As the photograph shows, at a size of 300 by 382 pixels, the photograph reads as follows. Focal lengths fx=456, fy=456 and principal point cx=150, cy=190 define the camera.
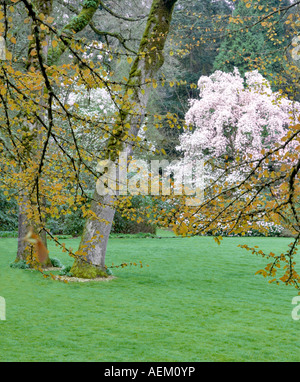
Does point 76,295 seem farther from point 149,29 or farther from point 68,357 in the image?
point 149,29

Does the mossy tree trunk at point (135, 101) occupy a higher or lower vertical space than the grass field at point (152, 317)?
higher

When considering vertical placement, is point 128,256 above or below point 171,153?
below

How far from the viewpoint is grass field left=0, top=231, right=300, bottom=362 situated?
166 inches

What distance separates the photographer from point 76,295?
6703mm

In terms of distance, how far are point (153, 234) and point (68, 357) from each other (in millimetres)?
12845

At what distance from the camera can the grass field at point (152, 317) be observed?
423 cm

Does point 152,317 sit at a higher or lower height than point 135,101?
lower

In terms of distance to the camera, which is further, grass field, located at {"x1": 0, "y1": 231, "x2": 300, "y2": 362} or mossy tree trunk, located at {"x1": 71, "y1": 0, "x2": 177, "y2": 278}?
mossy tree trunk, located at {"x1": 71, "y1": 0, "x2": 177, "y2": 278}

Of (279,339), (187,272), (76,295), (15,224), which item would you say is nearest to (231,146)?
(15,224)

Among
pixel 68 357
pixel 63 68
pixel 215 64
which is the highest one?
pixel 215 64

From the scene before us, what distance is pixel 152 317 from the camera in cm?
553

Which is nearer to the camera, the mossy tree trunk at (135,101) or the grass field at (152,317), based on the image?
the grass field at (152,317)

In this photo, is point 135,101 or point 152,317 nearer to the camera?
point 152,317

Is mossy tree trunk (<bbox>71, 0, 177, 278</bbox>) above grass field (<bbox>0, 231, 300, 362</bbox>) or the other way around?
above
